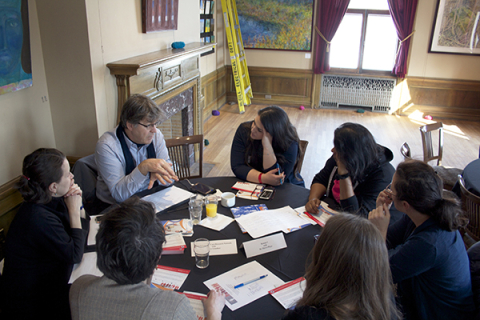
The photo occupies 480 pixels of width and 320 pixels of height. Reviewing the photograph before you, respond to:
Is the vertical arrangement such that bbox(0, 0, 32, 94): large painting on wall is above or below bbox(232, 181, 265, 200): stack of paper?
above

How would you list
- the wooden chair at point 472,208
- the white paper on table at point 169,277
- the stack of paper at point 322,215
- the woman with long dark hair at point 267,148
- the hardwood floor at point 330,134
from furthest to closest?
the hardwood floor at point 330,134
the woman with long dark hair at point 267,148
the wooden chair at point 472,208
the stack of paper at point 322,215
the white paper on table at point 169,277

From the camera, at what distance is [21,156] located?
2.26 meters

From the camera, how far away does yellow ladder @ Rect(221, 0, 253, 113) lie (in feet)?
21.4

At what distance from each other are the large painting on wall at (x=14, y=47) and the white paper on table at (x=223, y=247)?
153 centimetres

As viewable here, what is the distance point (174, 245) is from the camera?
162cm

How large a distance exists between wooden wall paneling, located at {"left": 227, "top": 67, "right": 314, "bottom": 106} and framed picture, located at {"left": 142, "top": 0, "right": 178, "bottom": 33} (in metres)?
3.93

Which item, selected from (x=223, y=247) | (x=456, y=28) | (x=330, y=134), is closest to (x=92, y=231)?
(x=223, y=247)

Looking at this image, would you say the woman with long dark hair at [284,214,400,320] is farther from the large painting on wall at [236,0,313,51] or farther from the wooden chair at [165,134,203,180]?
the large painting on wall at [236,0,313,51]

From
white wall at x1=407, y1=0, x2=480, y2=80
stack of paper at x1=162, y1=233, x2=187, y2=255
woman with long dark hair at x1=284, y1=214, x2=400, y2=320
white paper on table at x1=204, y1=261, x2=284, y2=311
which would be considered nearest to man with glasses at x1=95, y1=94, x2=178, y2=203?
stack of paper at x1=162, y1=233, x2=187, y2=255

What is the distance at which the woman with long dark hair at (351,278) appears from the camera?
1.04 meters

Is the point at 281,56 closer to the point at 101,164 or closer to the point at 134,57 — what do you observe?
the point at 134,57

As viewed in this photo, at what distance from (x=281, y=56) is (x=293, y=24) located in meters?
0.67

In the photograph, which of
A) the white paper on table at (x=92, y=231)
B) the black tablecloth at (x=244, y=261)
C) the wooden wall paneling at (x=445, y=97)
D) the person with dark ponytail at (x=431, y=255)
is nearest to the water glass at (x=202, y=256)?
the black tablecloth at (x=244, y=261)

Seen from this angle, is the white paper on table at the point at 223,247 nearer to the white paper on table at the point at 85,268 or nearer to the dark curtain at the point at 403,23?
the white paper on table at the point at 85,268
